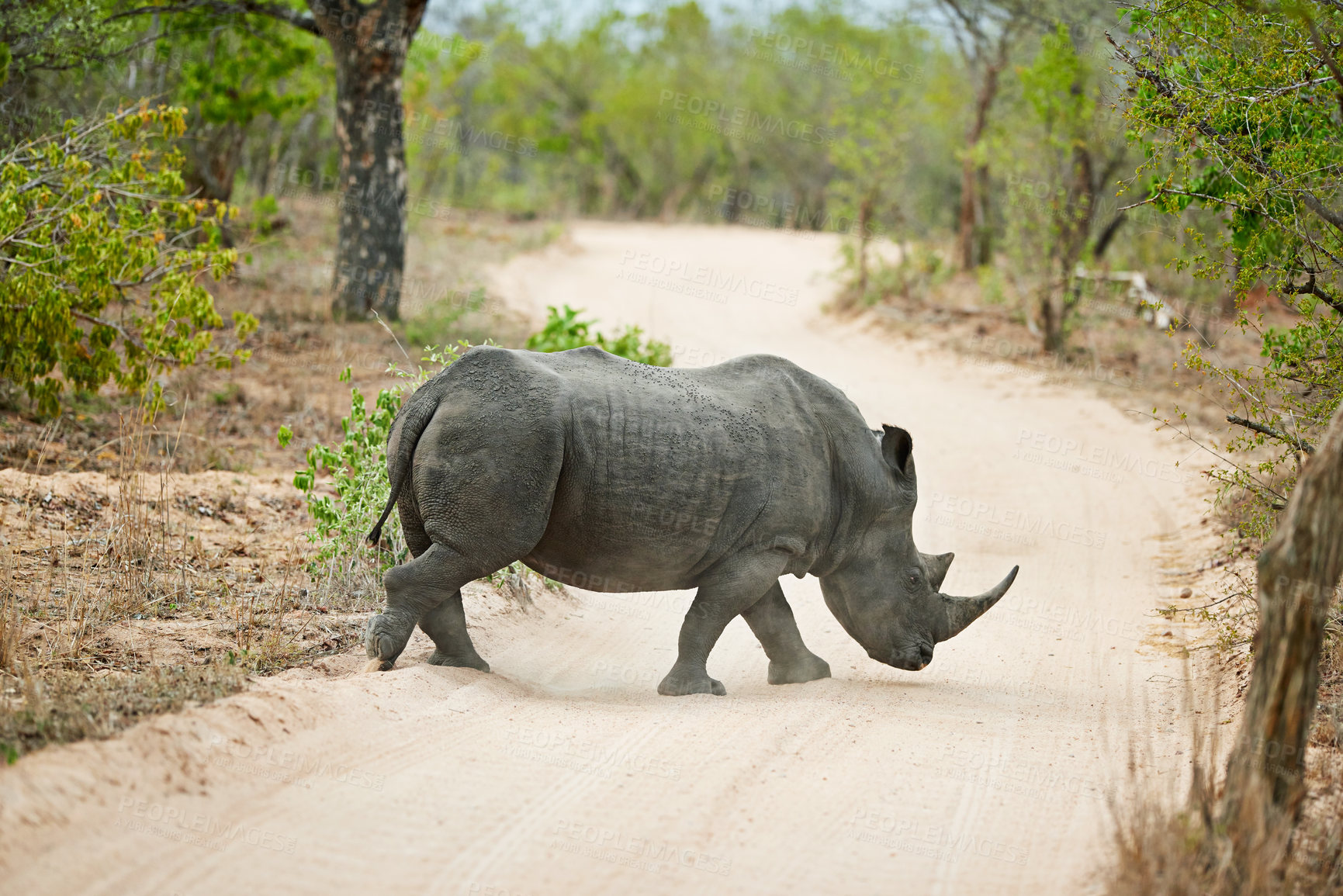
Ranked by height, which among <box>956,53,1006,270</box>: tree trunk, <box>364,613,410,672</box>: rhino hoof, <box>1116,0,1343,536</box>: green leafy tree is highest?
<box>956,53,1006,270</box>: tree trunk

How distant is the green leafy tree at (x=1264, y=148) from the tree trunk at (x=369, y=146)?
978cm

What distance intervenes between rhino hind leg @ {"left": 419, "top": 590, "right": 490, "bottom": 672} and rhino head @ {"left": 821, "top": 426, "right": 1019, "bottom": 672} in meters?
2.13

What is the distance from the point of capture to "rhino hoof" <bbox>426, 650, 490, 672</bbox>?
606 cm

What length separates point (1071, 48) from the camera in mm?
15859

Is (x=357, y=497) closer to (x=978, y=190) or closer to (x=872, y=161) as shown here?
(x=872, y=161)

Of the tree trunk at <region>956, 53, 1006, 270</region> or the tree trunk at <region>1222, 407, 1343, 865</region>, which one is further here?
the tree trunk at <region>956, 53, 1006, 270</region>

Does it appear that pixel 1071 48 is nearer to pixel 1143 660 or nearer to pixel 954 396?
pixel 954 396

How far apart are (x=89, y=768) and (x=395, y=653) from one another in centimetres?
183

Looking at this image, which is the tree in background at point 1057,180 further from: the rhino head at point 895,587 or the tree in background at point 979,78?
A: the rhino head at point 895,587

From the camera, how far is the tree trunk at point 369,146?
45.6 feet

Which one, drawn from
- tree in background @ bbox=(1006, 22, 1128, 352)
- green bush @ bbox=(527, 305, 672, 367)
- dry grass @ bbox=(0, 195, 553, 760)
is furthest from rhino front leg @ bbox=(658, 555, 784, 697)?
tree in background @ bbox=(1006, 22, 1128, 352)

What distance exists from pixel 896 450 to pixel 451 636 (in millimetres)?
2746

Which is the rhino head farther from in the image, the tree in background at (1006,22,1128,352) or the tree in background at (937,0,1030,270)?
Answer: the tree in background at (937,0,1030,270)

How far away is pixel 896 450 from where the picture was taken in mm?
6637
